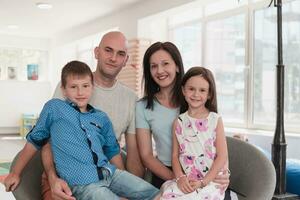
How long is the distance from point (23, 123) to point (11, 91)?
95 centimetres

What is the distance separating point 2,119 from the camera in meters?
10.1

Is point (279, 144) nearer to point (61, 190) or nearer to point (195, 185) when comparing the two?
point (195, 185)

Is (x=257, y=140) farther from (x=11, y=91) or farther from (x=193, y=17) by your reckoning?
(x=11, y=91)

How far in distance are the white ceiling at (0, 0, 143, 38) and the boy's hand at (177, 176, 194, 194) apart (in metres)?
5.10

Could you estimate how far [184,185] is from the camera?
1.75 m

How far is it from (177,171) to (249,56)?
365 cm

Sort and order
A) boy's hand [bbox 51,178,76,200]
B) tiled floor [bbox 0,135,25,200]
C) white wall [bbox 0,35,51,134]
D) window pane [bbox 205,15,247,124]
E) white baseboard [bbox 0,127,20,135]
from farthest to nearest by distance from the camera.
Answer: white baseboard [bbox 0,127,20,135] < white wall [bbox 0,35,51,134] < tiled floor [bbox 0,135,25,200] < window pane [bbox 205,15,247,124] < boy's hand [bbox 51,178,76,200]

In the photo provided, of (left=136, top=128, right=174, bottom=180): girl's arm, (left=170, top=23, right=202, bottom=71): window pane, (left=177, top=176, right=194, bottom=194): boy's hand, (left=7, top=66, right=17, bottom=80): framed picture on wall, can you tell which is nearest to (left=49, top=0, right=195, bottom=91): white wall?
(left=170, top=23, right=202, bottom=71): window pane

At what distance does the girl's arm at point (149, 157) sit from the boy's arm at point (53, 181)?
0.47 meters

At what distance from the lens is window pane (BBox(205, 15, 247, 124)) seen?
212 inches

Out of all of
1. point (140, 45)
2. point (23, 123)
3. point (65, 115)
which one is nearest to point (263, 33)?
point (140, 45)

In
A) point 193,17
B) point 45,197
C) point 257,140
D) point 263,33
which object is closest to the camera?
point 45,197

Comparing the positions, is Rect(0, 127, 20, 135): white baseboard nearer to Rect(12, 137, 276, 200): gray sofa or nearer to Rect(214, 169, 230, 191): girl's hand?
Rect(12, 137, 276, 200): gray sofa

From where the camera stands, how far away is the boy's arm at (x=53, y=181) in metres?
1.70
